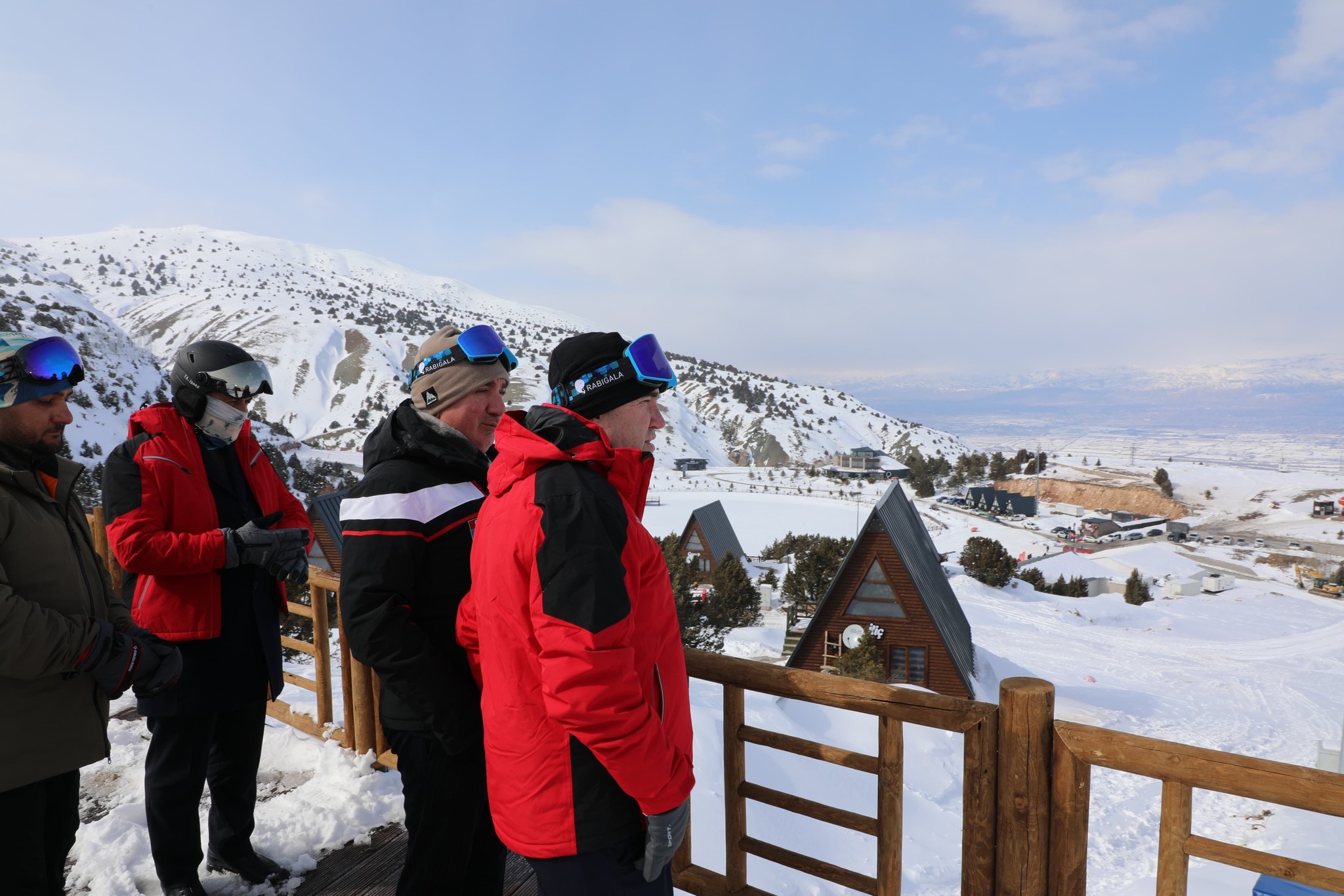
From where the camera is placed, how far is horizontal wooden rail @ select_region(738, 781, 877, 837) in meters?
2.49

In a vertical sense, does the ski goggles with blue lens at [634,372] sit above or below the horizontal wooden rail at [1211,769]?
above

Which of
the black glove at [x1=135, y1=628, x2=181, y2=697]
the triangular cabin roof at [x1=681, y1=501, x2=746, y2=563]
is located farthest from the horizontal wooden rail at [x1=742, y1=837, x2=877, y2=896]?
the triangular cabin roof at [x1=681, y1=501, x2=746, y2=563]

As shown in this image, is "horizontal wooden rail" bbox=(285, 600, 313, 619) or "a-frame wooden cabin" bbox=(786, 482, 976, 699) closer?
"horizontal wooden rail" bbox=(285, 600, 313, 619)

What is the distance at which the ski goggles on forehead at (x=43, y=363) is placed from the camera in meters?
2.07

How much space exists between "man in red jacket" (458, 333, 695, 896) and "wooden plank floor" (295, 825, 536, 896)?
1.53 metres

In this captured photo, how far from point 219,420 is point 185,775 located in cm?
134

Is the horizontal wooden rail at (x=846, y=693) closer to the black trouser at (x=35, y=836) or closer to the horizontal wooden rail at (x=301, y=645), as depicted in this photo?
the black trouser at (x=35, y=836)

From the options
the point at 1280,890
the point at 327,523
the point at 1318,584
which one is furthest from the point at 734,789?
the point at 1318,584

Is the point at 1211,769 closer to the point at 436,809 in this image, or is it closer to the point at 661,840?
the point at 661,840

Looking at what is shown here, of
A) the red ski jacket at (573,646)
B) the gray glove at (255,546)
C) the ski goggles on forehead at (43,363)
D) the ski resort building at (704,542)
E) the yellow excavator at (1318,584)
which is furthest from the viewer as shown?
the yellow excavator at (1318,584)

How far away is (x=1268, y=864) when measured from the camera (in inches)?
70.6

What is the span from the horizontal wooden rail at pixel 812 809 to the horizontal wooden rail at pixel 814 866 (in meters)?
0.14

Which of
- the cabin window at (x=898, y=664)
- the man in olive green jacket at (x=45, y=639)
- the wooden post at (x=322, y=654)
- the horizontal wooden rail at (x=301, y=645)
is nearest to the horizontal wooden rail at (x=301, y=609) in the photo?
the wooden post at (x=322, y=654)

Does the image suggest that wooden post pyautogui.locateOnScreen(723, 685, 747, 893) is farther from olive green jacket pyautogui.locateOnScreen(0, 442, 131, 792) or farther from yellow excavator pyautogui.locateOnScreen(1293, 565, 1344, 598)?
yellow excavator pyautogui.locateOnScreen(1293, 565, 1344, 598)
